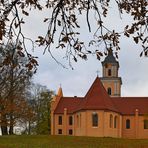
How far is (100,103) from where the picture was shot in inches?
2512

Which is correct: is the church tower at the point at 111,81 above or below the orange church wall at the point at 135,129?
above

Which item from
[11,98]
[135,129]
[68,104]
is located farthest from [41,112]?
[11,98]

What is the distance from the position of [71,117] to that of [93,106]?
12781 millimetres

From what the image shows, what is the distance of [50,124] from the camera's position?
250 feet

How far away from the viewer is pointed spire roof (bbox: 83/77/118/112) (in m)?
63.5

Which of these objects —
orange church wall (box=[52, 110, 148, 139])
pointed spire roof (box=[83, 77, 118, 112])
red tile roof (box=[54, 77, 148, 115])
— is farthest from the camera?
red tile roof (box=[54, 77, 148, 115])

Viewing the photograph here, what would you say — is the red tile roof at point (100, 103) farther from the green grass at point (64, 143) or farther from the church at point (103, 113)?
the green grass at point (64, 143)

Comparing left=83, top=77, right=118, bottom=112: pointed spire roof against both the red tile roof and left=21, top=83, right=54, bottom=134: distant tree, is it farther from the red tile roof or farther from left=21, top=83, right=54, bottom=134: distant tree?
left=21, top=83, right=54, bottom=134: distant tree

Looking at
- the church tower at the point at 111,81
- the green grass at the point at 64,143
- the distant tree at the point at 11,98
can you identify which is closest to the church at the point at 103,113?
the church tower at the point at 111,81

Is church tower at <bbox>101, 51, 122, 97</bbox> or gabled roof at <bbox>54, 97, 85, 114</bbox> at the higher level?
church tower at <bbox>101, 51, 122, 97</bbox>

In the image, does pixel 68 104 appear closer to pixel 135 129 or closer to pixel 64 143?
pixel 135 129

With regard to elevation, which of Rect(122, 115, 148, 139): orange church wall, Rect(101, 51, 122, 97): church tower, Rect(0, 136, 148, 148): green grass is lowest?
Rect(0, 136, 148, 148): green grass

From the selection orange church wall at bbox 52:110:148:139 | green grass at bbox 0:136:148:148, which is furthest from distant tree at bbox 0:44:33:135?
orange church wall at bbox 52:110:148:139

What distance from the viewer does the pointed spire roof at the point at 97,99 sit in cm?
6347
